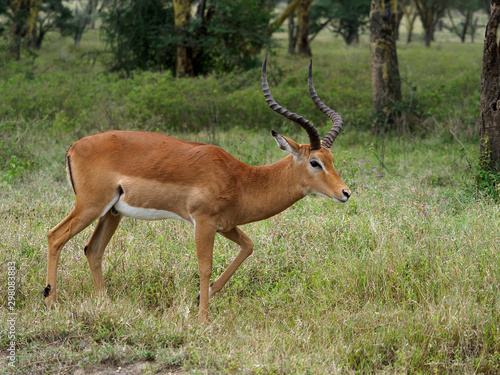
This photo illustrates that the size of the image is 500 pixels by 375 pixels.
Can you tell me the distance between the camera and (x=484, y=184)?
668cm

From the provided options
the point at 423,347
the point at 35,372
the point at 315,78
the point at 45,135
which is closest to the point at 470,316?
the point at 423,347

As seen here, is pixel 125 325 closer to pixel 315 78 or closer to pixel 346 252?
pixel 346 252

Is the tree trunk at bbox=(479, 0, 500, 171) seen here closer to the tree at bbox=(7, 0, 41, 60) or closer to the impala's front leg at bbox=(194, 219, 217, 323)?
the impala's front leg at bbox=(194, 219, 217, 323)

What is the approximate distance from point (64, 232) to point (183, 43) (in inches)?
479

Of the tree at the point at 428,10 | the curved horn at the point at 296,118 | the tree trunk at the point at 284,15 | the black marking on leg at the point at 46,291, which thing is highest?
the tree at the point at 428,10

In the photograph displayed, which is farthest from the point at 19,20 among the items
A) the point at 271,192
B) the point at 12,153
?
the point at 271,192

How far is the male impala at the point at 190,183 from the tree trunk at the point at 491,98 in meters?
2.96

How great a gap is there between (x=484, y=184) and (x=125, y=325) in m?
4.42

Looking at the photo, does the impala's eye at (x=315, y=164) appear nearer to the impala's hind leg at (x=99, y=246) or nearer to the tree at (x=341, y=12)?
the impala's hind leg at (x=99, y=246)

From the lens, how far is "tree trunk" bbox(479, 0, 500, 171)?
6.72 m

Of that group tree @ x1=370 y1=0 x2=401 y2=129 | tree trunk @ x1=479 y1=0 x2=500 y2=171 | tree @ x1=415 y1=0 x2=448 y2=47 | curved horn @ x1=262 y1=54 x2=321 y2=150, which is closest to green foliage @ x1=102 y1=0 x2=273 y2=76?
tree @ x1=370 y1=0 x2=401 y2=129

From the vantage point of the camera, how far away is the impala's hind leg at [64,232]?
14.6 ft

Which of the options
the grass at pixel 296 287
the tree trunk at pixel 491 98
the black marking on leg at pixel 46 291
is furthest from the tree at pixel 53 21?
the black marking on leg at pixel 46 291

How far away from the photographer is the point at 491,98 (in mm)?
6762
